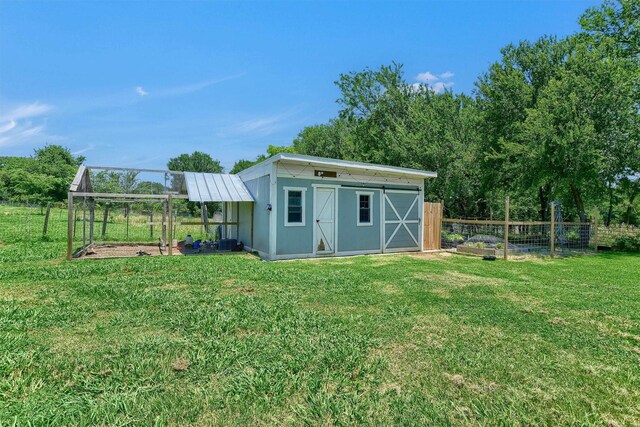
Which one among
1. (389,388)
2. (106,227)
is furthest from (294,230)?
(106,227)

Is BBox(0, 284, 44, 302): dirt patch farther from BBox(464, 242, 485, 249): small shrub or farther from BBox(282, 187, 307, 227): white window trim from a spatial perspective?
BBox(464, 242, 485, 249): small shrub

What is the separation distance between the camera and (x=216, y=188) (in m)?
11.5

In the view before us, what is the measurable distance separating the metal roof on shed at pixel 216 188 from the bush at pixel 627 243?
1550 centimetres

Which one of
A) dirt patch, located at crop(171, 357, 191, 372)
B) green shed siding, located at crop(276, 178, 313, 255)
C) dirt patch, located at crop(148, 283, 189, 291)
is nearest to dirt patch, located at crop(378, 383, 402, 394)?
dirt patch, located at crop(171, 357, 191, 372)

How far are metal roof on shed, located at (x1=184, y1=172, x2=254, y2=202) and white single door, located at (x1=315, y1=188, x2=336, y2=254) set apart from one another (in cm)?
→ 243

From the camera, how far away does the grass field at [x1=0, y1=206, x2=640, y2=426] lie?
7.52 ft

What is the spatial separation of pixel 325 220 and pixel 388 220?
258 centimetres

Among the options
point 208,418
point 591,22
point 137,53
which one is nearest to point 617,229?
point 591,22

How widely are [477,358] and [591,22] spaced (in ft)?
73.9

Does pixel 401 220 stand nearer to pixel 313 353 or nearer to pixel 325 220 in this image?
pixel 325 220

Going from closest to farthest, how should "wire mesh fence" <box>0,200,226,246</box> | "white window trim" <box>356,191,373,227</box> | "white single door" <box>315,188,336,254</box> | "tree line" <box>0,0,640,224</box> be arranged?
1. "white single door" <box>315,188,336,254</box>
2. "white window trim" <box>356,191,373,227</box>
3. "wire mesh fence" <box>0,200,226,246</box>
4. "tree line" <box>0,0,640,224</box>

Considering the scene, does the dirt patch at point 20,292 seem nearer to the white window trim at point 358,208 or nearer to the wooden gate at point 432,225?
the white window trim at point 358,208

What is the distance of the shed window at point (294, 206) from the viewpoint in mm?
9867

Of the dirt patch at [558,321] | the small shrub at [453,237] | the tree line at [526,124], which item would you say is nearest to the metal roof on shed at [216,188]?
the tree line at [526,124]
